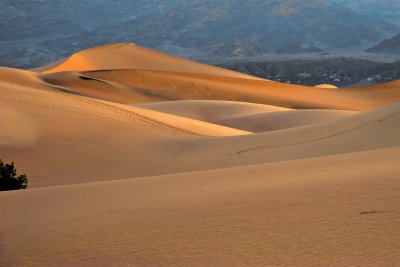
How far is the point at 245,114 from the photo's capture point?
1061 inches

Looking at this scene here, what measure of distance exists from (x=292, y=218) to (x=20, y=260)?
1.80 m

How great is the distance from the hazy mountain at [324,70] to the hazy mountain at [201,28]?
30.9 meters

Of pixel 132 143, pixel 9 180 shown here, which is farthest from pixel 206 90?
pixel 9 180

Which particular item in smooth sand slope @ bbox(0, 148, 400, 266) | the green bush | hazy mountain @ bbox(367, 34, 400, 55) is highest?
hazy mountain @ bbox(367, 34, 400, 55)

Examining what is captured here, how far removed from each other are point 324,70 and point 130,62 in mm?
42466

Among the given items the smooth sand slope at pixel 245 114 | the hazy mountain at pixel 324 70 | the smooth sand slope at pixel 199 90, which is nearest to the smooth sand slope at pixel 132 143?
the smooth sand slope at pixel 245 114

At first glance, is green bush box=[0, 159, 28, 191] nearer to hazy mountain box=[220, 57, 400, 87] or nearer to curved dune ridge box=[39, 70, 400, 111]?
curved dune ridge box=[39, 70, 400, 111]

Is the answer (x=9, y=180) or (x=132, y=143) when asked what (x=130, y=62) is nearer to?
(x=132, y=143)

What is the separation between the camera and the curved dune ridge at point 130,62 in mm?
54031

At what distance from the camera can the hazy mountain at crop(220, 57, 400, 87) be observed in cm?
8338

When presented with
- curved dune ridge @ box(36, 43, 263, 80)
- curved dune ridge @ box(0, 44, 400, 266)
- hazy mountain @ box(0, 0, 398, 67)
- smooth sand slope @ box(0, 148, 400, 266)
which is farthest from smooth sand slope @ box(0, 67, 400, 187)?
hazy mountain @ box(0, 0, 398, 67)

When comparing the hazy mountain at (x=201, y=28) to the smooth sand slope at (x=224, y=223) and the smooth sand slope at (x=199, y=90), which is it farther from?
the smooth sand slope at (x=224, y=223)

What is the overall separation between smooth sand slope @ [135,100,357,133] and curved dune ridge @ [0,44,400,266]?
5279 millimetres

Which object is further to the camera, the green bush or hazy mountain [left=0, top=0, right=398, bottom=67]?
hazy mountain [left=0, top=0, right=398, bottom=67]
